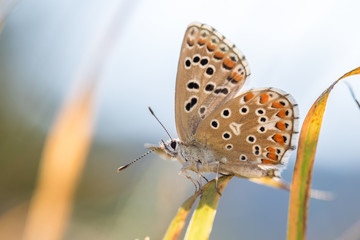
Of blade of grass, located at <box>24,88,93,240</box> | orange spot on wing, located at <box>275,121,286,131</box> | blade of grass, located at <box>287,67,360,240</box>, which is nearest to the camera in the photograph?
blade of grass, located at <box>287,67,360,240</box>

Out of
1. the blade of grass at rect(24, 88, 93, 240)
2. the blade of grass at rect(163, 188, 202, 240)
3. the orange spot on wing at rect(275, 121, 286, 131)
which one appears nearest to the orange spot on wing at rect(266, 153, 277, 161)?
the orange spot on wing at rect(275, 121, 286, 131)

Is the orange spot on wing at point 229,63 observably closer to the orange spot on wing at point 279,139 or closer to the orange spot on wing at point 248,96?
the orange spot on wing at point 248,96

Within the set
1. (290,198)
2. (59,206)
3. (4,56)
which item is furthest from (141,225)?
(4,56)

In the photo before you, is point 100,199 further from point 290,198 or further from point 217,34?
point 290,198

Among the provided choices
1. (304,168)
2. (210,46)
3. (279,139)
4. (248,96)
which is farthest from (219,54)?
(304,168)

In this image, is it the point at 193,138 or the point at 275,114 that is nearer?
the point at 275,114

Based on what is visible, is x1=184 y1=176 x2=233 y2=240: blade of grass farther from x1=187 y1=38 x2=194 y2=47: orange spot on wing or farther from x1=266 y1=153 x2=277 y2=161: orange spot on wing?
x1=187 y1=38 x2=194 y2=47: orange spot on wing

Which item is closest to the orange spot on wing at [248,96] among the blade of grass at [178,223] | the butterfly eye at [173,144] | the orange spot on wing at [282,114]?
the orange spot on wing at [282,114]
